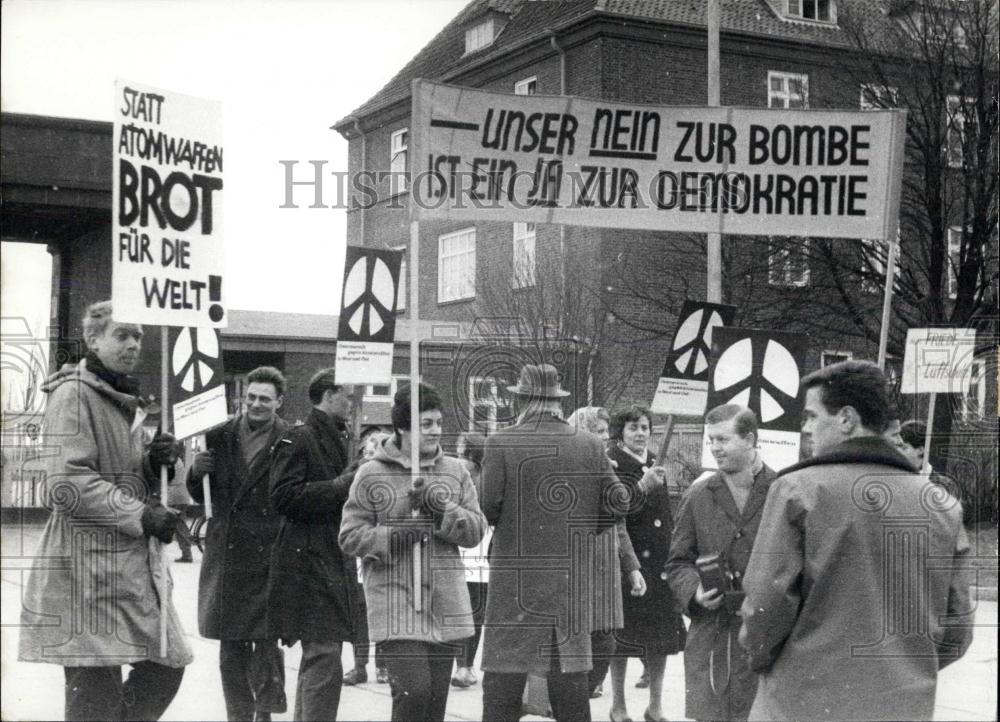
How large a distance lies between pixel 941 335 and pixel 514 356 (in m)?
10.2

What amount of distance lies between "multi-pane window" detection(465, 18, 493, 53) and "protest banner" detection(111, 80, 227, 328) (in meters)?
16.0

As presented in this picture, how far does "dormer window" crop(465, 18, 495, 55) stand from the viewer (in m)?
22.3

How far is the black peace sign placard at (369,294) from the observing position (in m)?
7.80

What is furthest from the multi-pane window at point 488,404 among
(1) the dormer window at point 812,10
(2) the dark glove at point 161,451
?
(2) the dark glove at point 161,451

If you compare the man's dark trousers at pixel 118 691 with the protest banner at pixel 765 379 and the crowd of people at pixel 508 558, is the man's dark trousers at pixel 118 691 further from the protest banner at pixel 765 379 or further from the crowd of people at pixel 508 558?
the protest banner at pixel 765 379

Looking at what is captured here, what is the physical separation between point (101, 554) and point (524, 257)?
17774 mm

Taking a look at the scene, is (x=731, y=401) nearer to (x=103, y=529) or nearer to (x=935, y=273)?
(x=103, y=529)

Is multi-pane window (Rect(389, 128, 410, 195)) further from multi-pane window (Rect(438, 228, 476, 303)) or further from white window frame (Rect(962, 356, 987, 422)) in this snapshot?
white window frame (Rect(962, 356, 987, 422))

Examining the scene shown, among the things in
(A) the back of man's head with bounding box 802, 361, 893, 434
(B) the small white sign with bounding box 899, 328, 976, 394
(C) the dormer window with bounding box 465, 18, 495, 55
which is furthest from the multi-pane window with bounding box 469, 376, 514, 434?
(A) the back of man's head with bounding box 802, 361, 893, 434

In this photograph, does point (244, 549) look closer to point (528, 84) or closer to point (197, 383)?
point (197, 383)

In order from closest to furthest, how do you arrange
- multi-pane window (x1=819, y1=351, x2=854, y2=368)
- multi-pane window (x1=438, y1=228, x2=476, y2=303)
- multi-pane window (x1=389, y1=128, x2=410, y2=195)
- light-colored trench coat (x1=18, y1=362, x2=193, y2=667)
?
1. light-colored trench coat (x1=18, y1=362, x2=193, y2=667)
2. multi-pane window (x1=389, y1=128, x2=410, y2=195)
3. multi-pane window (x1=819, y1=351, x2=854, y2=368)
4. multi-pane window (x1=438, y1=228, x2=476, y2=303)

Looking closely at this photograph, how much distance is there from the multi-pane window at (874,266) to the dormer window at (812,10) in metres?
4.43

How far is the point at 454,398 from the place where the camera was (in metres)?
23.4

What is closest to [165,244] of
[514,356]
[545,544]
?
[545,544]
